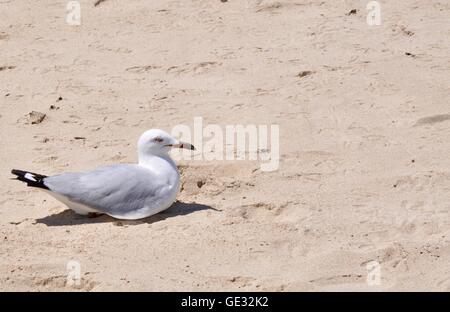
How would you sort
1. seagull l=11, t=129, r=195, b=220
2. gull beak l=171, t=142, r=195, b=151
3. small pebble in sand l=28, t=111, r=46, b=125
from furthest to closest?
small pebble in sand l=28, t=111, r=46, b=125
gull beak l=171, t=142, r=195, b=151
seagull l=11, t=129, r=195, b=220

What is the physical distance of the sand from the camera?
15.4 ft

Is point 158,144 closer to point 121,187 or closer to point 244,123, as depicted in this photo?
point 121,187

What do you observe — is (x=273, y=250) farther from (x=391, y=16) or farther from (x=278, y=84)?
(x=391, y=16)

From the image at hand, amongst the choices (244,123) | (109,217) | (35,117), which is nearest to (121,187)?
(109,217)

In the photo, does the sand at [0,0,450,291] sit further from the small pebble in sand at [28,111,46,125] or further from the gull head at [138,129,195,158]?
the gull head at [138,129,195,158]

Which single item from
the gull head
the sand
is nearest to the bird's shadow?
the sand

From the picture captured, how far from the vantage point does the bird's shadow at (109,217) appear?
515cm

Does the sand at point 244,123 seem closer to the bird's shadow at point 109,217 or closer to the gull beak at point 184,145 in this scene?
the bird's shadow at point 109,217

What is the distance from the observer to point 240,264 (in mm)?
4688

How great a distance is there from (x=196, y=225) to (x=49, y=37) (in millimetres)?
3035

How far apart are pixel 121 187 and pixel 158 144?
1.02 feet

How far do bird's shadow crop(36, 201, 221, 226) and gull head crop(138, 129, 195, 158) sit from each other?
0.30 m

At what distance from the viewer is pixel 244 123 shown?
20.2 feet
